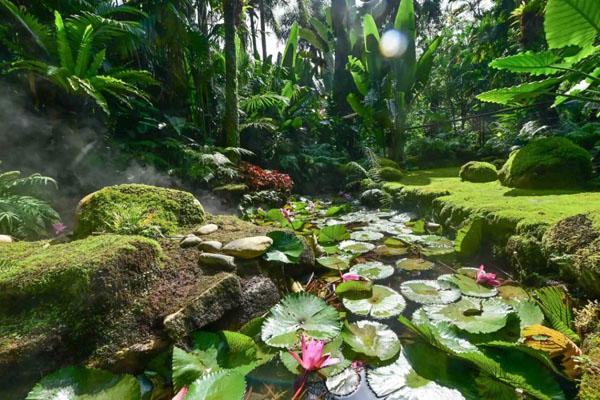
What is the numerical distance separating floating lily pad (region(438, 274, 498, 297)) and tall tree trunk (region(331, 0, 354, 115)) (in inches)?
363

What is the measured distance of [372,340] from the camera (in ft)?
4.14

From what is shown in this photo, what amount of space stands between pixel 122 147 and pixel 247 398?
4.34 m

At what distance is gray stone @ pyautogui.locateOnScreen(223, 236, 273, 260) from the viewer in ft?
5.59

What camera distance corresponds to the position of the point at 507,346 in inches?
39.8

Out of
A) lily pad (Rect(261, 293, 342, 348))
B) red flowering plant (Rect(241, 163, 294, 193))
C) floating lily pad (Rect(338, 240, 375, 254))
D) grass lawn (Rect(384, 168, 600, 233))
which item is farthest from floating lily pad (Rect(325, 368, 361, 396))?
red flowering plant (Rect(241, 163, 294, 193))

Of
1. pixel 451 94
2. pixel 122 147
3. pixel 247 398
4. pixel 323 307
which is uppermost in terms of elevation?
pixel 451 94

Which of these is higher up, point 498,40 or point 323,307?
point 498,40

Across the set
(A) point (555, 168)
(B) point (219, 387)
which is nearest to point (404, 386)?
(B) point (219, 387)

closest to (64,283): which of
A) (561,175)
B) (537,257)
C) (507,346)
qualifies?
(507,346)

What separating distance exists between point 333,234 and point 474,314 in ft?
4.25

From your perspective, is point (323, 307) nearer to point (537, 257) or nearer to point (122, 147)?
point (537, 257)

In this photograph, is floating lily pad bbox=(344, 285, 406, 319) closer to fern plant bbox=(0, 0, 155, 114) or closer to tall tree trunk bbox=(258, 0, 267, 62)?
fern plant bbox=(0, 0, 155, 114)

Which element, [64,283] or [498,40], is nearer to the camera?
[64,283]

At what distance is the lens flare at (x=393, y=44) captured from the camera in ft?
24.5
